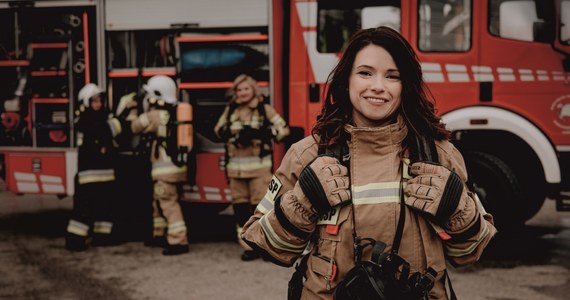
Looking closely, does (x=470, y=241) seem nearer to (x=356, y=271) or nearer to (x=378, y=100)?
(x=356, y=271)

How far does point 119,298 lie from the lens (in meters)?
5.09

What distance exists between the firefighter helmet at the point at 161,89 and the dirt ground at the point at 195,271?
5.08ft

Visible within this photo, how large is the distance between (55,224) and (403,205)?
7.15 m

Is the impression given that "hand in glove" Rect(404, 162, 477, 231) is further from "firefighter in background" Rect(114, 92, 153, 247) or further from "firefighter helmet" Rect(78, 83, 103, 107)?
"firefighter helmet" Rect(78, 83, 103, 107)

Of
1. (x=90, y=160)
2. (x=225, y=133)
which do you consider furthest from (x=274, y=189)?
(x=90, y=160)

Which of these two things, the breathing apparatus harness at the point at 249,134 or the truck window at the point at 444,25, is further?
the breathing apparatus harness at the point at 249,134

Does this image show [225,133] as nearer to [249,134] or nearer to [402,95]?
[249,134]

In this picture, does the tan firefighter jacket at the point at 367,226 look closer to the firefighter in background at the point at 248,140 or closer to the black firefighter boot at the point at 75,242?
the firefighter in background at the point at 248,140

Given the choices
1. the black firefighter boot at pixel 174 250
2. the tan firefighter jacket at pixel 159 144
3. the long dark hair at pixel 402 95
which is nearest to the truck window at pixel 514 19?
the tan firefighter jacket at pixel 159 144

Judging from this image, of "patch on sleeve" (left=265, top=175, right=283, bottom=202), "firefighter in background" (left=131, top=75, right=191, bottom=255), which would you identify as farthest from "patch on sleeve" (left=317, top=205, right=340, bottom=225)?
"firefighter in background" (left=131, top=75, right=191, bottom=255)

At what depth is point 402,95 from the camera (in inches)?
79.7

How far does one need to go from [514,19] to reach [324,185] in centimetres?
491

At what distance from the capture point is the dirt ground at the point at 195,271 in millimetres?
5219

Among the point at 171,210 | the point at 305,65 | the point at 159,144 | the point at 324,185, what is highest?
the point at 305,65
